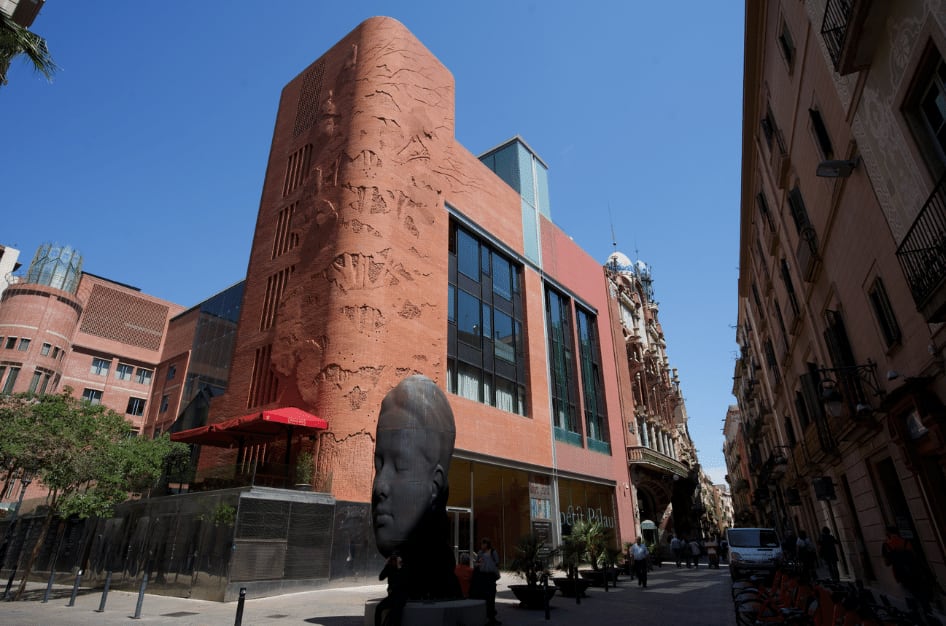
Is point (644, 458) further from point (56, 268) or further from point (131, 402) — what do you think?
point (56, 268)

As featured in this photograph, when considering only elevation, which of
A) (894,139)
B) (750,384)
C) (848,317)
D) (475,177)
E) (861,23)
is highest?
(475,177)

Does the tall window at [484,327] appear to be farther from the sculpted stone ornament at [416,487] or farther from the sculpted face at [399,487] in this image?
the sculpted face at [399,487]

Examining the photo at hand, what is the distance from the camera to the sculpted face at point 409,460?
32.6 ft

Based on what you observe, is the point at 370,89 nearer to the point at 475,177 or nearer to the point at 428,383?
the point at 475,177

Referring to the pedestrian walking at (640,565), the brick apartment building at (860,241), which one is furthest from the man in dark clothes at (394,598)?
the pedestrian walking at (640,565)

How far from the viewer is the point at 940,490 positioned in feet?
32.3

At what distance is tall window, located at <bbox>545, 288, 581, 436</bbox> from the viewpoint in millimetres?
31391

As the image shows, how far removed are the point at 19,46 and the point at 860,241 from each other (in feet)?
57.6

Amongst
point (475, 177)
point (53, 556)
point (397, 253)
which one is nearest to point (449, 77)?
point (475, 177)

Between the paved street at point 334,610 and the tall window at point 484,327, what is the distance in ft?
35.7

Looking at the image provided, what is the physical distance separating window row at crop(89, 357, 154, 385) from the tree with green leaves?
124 ft

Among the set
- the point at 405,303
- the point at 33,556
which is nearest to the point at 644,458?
the point at 405,303

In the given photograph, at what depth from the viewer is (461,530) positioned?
886 inches

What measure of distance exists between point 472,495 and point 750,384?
26.3m
